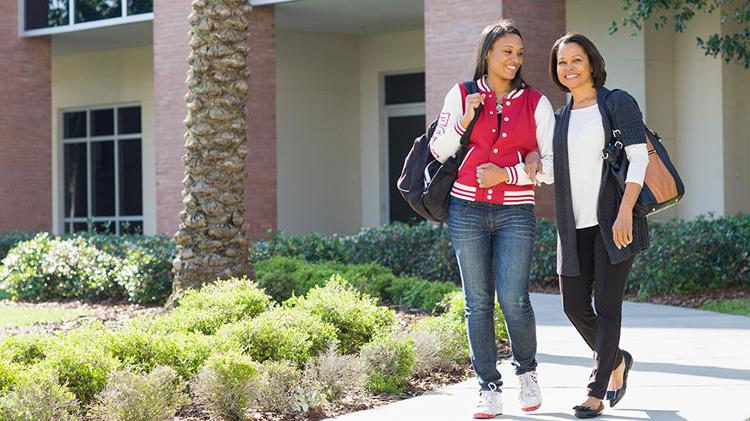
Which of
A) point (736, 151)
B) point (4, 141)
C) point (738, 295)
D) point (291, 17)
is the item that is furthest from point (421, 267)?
point (4, 141)

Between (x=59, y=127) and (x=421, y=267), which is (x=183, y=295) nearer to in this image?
(x=421, y=267)

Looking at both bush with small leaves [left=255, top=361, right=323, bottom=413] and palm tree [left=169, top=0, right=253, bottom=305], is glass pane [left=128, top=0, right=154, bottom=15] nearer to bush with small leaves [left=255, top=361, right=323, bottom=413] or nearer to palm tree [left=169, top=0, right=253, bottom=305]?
palm tree [left=169, top=0, right=253, bottom=305]

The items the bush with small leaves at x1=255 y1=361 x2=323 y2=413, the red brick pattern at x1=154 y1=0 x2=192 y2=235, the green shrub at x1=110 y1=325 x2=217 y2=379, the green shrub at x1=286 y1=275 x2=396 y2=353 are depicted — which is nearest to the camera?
the bush with small leaves at x1=255 y1=361 x2=323 y2=413

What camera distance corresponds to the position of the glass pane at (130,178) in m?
24.9

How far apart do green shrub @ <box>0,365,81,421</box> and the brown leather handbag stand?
10.1ft

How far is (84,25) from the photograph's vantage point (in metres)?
21.4

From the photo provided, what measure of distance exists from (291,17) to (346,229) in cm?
483

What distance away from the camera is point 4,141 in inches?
881

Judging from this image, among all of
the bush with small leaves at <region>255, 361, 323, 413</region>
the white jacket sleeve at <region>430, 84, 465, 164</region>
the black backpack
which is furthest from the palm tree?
the white jacket sleeve at <region>430, 84, 465, 164</region>

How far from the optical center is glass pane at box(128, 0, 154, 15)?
→ 67.4 ft

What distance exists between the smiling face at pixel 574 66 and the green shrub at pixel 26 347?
3.57m

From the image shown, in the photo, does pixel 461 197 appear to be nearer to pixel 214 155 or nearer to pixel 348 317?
pixel 348 317

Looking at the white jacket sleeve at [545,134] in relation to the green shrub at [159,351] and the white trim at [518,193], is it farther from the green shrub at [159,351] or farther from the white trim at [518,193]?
the green shrub at [159,351]

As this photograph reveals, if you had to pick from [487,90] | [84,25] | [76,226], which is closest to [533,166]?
[487,90]
